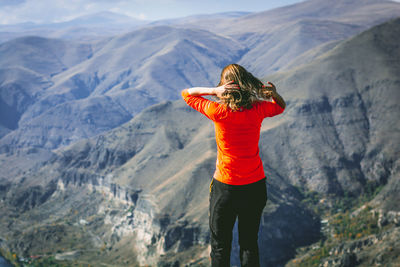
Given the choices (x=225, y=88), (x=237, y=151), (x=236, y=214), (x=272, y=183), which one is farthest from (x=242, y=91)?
(x=272, y=183)

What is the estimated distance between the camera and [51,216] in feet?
368

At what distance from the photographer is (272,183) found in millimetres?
87312

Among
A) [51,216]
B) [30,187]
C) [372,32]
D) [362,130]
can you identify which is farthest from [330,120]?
[30,187]

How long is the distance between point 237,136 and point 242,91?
779mm

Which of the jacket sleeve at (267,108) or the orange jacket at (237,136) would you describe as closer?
the orange jacket at (237,136)

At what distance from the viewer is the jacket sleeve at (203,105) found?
6207 millimetres

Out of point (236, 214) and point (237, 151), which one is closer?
point (237, 151)

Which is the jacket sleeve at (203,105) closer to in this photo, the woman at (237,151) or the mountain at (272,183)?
the woman at (237,151)

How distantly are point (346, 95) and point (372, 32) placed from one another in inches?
1383

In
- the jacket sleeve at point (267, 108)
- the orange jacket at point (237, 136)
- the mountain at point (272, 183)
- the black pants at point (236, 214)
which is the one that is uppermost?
the jacket sleeve at point (267, 108)

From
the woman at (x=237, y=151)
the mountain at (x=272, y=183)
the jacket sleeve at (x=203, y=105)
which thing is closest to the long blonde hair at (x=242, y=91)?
the woman at (x=237, y=151)

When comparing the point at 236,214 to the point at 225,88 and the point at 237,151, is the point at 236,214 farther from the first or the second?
the point at 225,88

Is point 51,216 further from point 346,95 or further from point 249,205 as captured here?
point 249,205

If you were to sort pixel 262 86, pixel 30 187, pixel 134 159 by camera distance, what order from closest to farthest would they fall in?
pixel 262 86 < pixel 134 159 < pixel 30 187
